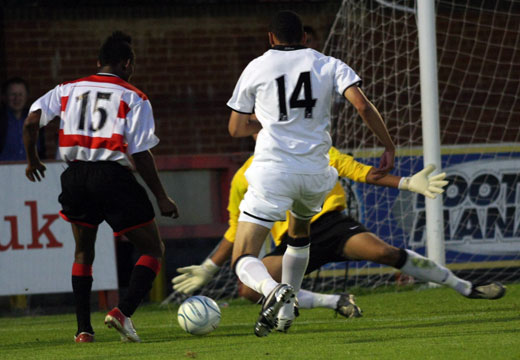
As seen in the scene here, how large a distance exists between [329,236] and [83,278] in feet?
5.77

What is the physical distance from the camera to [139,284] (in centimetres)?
554

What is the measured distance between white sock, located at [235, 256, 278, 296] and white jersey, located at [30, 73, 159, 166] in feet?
2.96

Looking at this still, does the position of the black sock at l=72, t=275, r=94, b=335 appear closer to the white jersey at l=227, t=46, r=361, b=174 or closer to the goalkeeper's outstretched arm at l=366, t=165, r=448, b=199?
the white jersey at l=227, t=46, r=361, b=174

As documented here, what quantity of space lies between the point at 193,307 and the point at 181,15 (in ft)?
22.1

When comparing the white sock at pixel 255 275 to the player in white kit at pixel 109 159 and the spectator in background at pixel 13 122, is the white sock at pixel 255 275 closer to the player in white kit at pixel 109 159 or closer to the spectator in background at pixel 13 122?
the player in white kit at pixel 109 159

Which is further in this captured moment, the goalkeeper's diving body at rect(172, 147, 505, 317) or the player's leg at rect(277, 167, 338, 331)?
the goalkeeper's diving body at rect(172, 147, 505, 317)

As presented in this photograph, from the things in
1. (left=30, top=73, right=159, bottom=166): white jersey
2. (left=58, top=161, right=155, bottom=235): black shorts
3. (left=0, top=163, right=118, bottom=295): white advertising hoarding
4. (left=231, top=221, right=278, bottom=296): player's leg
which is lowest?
(left=0, top=163, right=118, bottom=295): white advertising hoarding

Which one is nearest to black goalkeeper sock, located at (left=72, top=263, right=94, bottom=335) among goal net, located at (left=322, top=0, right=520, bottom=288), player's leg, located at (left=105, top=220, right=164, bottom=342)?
player's leg, located at (left=105, top=220, right=164, bottom=342)

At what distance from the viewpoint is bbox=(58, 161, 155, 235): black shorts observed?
5.51 metres

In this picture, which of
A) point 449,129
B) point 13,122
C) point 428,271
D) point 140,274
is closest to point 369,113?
point 140,274

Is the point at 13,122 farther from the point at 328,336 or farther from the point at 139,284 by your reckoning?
the point at 328,336

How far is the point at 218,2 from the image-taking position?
11.8 m

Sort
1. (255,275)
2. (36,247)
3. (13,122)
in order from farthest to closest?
(13,122) → (36,247) → (255,275)

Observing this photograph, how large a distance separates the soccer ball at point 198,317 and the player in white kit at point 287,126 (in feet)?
1.62
